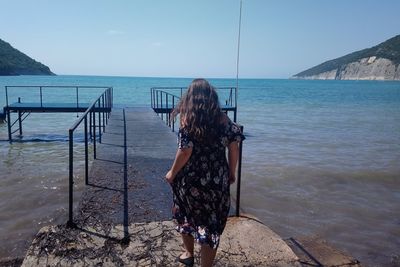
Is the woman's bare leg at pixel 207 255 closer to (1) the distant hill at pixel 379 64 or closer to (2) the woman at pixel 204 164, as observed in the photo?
(2) the woman at pixel 204 164

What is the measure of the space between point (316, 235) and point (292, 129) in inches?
544

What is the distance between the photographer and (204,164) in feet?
9.73

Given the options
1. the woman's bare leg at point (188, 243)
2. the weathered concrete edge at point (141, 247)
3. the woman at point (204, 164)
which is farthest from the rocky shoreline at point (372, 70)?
the woman at point (204, 164)

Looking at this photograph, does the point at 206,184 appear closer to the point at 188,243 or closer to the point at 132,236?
the point at 188,243

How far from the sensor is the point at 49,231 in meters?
3.85

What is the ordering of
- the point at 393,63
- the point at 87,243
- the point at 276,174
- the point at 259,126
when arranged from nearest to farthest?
the point at 87,243
the point at 276,174
the point at 259,126
the point at 393,63

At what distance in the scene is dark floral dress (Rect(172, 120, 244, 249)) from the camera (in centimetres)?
294

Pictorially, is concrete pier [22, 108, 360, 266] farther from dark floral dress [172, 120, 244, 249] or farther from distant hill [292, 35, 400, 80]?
distant hill [292, 35, 400, 80]

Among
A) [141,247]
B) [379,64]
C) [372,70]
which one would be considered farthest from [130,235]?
[372,70]

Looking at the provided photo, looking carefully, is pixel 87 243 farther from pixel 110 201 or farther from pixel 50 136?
pixel 50 136

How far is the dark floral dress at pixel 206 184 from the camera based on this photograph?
116 inches

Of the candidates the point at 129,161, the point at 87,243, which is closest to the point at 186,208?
the point at 87,243

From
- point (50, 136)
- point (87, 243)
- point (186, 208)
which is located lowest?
point (50, 136)

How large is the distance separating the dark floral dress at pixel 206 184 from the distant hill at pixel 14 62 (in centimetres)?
12488
